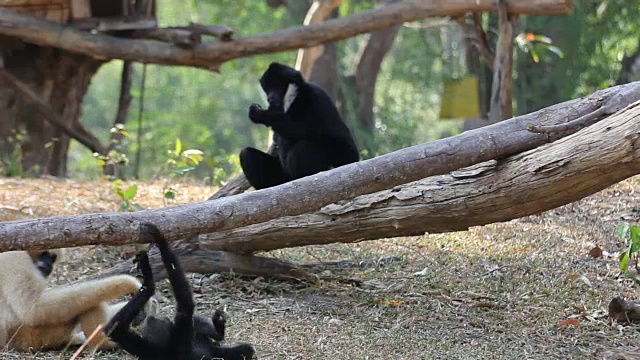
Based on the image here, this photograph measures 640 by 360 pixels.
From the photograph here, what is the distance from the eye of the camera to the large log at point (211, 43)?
10.4 m

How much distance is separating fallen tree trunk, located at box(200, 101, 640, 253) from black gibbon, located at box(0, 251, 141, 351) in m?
1.32

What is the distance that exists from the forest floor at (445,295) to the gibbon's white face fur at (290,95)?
1.36 meters

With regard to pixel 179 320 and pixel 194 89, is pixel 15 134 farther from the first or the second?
pixel 194 89

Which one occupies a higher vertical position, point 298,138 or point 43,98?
point 43,98

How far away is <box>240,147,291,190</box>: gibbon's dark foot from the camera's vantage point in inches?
293

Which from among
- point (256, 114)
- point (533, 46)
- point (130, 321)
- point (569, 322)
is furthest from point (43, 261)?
point (533, 46)

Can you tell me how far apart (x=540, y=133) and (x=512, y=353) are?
130 cm

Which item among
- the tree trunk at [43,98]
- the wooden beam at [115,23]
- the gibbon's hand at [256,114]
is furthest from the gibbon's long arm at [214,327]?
the tree trunk at [43,98]

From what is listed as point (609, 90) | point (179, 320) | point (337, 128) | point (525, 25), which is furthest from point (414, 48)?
point (179, 320)

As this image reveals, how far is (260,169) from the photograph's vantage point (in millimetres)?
7523

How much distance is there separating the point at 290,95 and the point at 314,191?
3.34 meters

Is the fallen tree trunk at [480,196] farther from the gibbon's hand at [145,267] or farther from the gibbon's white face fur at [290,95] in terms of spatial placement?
the gibbon's white face fur at [290,95]

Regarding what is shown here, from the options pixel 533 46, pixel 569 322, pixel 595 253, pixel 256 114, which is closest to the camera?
pixel 569 322

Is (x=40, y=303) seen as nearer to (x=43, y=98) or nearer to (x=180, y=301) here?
(x=180, y=301)
